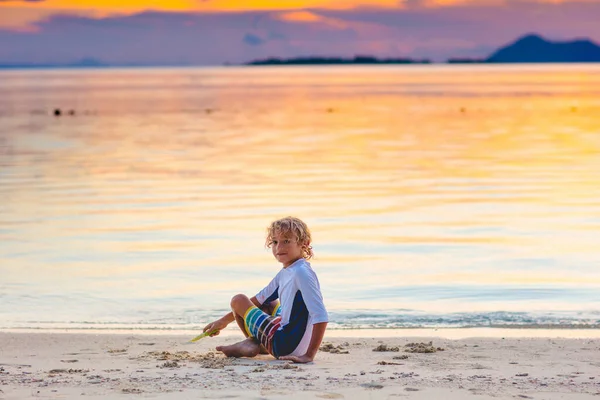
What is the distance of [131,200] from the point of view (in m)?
18.5

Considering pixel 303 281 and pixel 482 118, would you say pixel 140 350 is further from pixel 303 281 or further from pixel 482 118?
pixel 482 118

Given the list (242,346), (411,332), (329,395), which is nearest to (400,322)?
(411,332)

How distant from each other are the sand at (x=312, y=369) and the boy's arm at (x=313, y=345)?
79mm

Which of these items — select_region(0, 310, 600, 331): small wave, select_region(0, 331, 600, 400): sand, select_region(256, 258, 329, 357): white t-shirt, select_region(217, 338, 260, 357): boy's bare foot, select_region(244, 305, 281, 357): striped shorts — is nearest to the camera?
select_region(0, 331, 600, 400): sand

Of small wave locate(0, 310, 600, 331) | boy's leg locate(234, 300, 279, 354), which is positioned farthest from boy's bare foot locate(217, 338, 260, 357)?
small wave locate(0, 310, 600, 331)

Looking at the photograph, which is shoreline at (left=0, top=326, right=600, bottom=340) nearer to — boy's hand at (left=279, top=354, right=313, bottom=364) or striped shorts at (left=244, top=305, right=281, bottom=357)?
striped shorts at (left=244, top=305, right=281, bottom=357)

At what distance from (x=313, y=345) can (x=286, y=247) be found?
72 cm

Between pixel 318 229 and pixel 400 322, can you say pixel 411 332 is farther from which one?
pixel 318 229

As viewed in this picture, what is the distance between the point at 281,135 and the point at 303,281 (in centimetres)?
3097

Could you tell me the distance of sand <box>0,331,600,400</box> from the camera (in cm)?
613

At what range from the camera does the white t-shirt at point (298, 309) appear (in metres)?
7.07

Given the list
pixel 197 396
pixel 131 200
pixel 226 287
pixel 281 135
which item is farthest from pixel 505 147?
pixel 197 396

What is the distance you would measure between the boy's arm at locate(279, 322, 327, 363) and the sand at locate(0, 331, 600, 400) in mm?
79

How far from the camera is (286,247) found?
7133 mm
